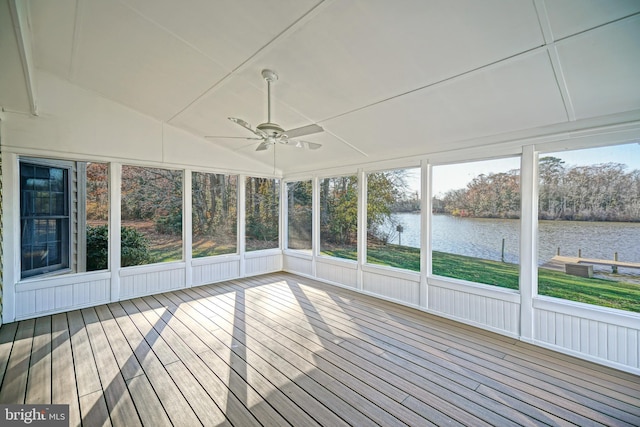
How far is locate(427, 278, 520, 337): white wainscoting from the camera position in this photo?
135 inches

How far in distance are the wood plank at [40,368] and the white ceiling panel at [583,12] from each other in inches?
186

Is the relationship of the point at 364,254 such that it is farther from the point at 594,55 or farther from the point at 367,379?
the point at 594,55

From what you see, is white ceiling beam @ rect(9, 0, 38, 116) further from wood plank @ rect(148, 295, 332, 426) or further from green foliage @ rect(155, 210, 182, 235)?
wood plank @ rect(148, 295, 332, 426)

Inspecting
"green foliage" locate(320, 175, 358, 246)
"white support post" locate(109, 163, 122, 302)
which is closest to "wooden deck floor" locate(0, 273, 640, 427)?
"white support post" locate(109, 163, 122, 302)

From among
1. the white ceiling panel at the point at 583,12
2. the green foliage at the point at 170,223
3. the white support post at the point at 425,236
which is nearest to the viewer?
the white ceiling panel at the point at 583,12

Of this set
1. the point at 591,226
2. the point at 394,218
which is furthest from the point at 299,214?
the point at 591,226

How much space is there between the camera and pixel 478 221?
385 centimetres

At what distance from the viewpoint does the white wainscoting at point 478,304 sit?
3.44m

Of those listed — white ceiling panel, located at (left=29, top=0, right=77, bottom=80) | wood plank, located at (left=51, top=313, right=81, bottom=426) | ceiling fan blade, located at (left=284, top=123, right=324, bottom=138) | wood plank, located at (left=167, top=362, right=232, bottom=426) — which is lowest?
wood plank, located at (left=167, top=362, right=232, bottom=426)

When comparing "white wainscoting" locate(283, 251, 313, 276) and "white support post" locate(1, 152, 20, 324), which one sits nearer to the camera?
"white support post" locate(1, 152, 20, 324)

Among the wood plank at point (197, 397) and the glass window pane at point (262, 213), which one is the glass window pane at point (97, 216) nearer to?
the glass window pane at point (262, 213)

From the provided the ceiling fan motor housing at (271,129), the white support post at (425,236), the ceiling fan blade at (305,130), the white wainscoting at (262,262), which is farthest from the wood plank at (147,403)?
the white wainscoting at (262,262)

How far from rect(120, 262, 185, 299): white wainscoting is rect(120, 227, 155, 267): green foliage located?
0.41ft

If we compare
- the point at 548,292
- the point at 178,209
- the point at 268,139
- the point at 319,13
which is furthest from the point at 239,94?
the point at 548,292
